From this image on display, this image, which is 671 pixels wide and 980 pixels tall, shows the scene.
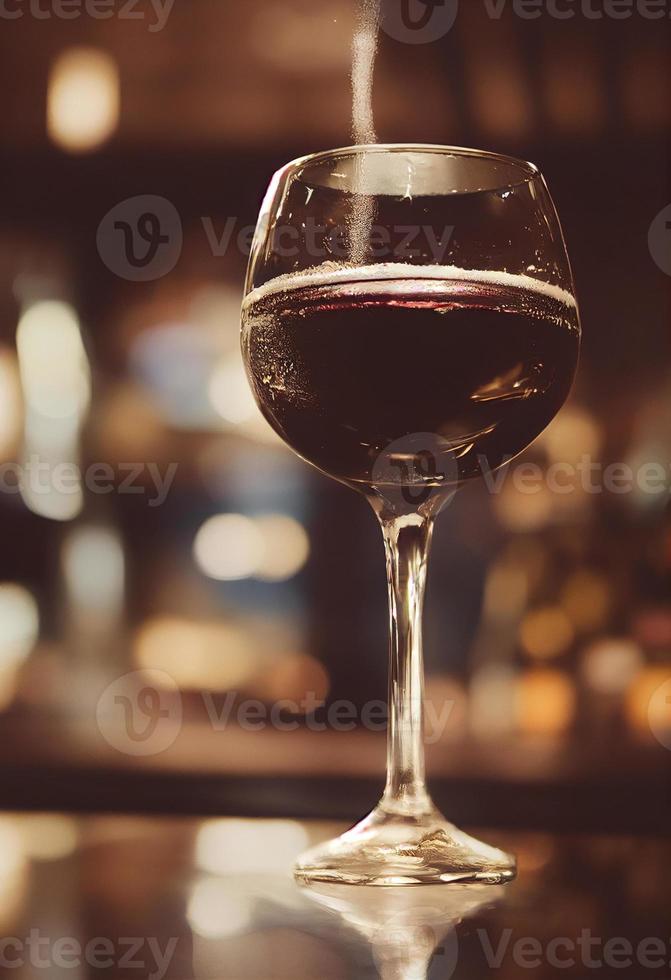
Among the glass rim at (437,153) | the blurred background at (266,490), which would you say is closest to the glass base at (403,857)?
the glass rim at (437,153)

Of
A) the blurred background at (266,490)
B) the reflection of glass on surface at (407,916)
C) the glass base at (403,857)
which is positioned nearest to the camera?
the reflection of glass on surface at (407,916)

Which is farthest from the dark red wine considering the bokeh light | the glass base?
the bokeh light

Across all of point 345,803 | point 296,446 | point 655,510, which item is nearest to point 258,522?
point 345,803

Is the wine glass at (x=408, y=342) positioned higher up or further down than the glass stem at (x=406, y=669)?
higher up

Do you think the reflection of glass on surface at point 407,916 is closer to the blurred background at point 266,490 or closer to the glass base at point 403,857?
the glass base at point 403,857

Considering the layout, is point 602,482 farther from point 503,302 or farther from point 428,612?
point 503,302

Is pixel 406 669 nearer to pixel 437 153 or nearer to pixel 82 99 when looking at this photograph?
pixel 437 153
